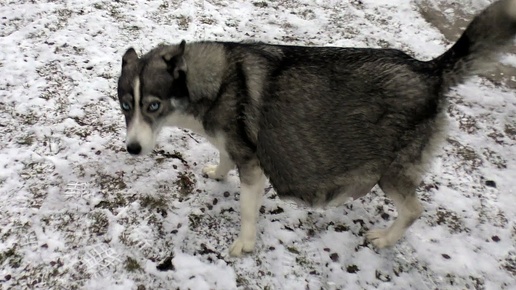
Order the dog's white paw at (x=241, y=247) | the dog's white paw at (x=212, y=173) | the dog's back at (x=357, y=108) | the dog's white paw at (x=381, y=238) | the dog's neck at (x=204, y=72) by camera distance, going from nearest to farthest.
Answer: the dog's back at (x=357, y=108) → the dog's neck at (x=204, y=72) → the dog's white paw at (x=241, y=247) → the dog's white paw at (x=381, y=238) → the dog's white paw at (x=212, y=173)

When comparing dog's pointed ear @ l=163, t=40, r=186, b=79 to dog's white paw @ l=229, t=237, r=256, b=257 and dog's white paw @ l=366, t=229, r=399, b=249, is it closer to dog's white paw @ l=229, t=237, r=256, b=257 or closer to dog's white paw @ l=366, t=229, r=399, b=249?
dog's white paw @ l=229, t=237, r=256, b=257

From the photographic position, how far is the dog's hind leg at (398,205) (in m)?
3.36

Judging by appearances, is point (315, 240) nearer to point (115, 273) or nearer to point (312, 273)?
point (312, 273)

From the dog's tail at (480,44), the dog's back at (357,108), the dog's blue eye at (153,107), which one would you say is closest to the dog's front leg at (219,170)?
the dog's back at (357,108)

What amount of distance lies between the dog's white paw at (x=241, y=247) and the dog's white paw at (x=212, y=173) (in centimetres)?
82

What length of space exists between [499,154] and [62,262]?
15.8 feet

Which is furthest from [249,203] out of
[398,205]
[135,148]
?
[398,205]

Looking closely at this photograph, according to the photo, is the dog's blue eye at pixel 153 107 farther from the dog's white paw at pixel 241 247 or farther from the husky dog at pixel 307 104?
the dog's white paw at pixel 241 247

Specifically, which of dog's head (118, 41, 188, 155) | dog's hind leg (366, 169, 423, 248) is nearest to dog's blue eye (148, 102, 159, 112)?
dog's head (118, 41, 188, 155)

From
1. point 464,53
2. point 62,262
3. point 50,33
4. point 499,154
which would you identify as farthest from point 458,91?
point 50,33

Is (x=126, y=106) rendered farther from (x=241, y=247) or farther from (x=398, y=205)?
(x=398, y=205)

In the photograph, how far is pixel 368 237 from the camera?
3928 millimetres

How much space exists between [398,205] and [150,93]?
2.30 metres

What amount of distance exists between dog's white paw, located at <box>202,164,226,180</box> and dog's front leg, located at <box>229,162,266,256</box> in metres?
0.68
